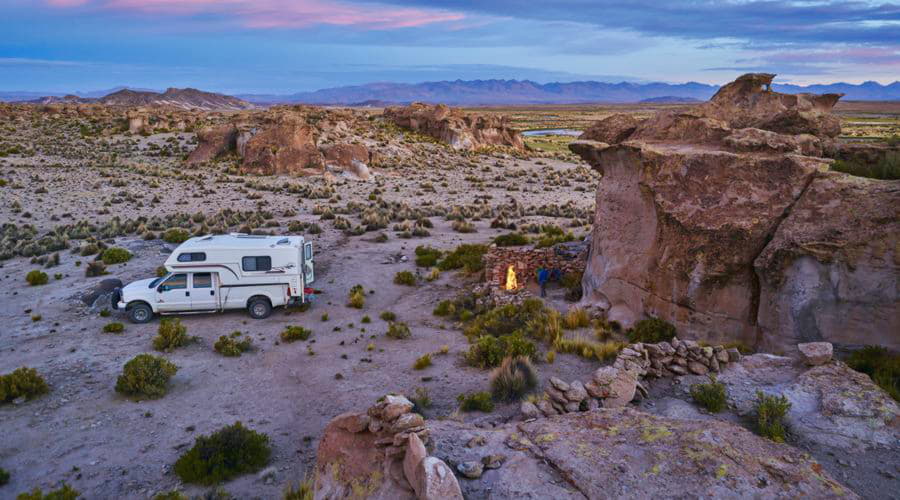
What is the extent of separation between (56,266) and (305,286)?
10.2m

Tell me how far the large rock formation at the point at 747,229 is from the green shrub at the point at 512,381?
423cm

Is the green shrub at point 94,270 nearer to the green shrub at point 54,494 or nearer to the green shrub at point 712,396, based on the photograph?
the green shrub at point 54,494

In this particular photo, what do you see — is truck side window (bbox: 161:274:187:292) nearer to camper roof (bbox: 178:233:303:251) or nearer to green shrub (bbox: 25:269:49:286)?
camper roof (bbox: 178:233:303:251)

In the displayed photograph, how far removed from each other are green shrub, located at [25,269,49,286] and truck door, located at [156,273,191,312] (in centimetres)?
564

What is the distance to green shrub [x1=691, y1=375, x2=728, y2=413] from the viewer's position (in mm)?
8422

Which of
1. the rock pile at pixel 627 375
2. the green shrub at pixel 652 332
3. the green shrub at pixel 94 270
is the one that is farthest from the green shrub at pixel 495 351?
the green shrub at pixel 94 270

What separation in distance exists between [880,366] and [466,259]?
43.8 feet

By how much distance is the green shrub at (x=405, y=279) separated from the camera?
19219mm

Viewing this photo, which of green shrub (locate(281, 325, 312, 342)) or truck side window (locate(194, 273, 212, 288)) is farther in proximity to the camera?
truck side window (locate(194, 273, 212, 288))

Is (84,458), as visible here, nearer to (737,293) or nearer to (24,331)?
(24,331)

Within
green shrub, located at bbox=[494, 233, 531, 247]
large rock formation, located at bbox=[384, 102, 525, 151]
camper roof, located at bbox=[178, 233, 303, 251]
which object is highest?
large rock formation, located at bbox=[384, 102, 525, 151]

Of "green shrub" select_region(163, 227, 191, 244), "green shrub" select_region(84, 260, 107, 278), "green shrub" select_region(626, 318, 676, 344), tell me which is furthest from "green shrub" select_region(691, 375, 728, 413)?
"green shrub" select_region(163, 227, 191, 244)

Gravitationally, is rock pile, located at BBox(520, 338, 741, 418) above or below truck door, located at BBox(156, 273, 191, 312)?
above

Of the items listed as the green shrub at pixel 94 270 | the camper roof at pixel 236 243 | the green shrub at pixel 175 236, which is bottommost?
the green shrub at pixel 94 270
